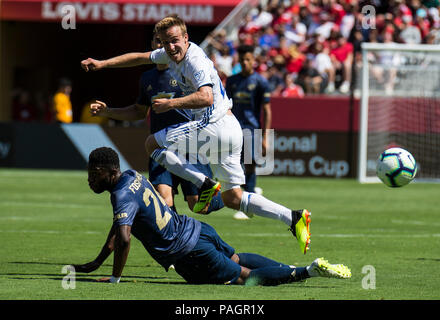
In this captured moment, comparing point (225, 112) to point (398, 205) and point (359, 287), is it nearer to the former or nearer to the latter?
point (359, 287)

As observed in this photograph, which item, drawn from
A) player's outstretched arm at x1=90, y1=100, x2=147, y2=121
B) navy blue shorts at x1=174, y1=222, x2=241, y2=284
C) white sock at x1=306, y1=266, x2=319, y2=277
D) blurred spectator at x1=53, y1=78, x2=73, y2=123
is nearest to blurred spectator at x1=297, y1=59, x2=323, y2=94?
blurred spectator at x1=53, y1=78, x2=73, y2=123

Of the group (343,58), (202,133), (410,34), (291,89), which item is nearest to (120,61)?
(202,133)

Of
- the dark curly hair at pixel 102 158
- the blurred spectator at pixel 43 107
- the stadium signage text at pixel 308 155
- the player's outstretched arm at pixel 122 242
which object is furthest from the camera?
the blurred spectator at pixel 43 107

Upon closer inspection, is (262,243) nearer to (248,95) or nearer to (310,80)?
(248,95)

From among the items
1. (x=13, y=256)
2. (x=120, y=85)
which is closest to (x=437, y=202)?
(x=13, y=256)

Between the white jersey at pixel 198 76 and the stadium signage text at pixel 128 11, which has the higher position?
the stadium signage text at pixel 128 11

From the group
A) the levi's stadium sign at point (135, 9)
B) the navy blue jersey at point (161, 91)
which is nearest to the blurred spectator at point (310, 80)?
the levi's stadium sign at point (135, 9)

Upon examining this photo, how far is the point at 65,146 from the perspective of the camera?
24.1 m

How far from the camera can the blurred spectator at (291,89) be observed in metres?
24.4

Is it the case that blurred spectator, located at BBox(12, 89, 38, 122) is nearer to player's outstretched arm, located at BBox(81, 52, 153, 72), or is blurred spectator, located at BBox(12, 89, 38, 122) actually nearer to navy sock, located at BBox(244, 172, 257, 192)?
navy sock, located at BBox(244, 172, 257, 192)

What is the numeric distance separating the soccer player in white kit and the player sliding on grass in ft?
2.46

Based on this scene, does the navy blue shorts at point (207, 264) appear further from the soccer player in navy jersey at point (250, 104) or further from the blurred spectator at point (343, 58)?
the blurred spectator at point (343, 58)

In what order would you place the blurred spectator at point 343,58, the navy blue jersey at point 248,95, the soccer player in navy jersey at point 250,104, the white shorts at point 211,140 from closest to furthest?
the white shorts at point 211,140 < the soccer player in navy jersey at point 250,104 < the navy blue jersey at point 248,95 < the blurred spectator at point 343,58
